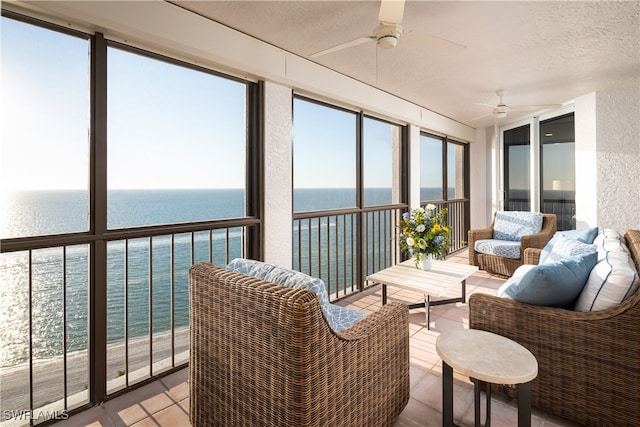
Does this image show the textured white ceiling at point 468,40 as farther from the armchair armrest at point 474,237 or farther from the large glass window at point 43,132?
the armchair armrest at point 474,237

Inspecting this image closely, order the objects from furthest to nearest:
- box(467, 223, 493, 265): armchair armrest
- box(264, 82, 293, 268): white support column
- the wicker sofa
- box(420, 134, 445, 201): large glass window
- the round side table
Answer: box(420, 134, 445, 201): large glass window < box(467, 223, 493, 265): armchair armrest < box(264, 82, 293, 268): white support column < the wicker sofa < the round side table

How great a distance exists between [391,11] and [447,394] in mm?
2083

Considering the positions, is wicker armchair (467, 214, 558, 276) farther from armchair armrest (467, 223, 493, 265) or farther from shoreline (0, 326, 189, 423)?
shoreline (0, 326, 189, 423)

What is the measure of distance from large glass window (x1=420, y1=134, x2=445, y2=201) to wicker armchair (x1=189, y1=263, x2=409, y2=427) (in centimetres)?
427

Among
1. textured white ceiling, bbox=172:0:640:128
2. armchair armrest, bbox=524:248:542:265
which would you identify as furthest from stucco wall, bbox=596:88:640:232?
armchair armrest, bbox=524:248:542:265

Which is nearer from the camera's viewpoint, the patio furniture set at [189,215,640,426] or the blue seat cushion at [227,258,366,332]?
the patio furniture set at [189,215,640,426]

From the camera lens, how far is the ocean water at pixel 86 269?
1.82 m

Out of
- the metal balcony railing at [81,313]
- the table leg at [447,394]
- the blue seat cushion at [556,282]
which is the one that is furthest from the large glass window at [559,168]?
the metal balcony railing at [81,313]

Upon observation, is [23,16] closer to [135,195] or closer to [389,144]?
[135,195]

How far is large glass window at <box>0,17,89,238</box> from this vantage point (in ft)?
5.73

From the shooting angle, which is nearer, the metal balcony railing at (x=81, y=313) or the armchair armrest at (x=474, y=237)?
the metal balcony railing at (x=81, y=313)

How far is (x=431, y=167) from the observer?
19.2 ft

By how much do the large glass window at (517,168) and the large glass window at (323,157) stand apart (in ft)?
12.6

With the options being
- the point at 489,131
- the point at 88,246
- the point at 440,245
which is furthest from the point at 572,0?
the point at 489,131
